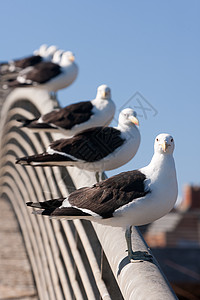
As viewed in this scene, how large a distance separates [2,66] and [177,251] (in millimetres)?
8710

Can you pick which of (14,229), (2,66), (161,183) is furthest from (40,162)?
(2,66)

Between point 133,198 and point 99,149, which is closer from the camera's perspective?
point 133,198

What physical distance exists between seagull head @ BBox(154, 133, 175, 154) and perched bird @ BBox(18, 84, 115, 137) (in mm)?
2290

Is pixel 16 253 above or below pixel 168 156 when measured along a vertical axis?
below

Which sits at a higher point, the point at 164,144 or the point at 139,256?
the point at 164,144

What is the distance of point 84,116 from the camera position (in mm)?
5727

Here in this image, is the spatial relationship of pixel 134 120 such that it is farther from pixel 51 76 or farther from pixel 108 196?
pixel 51 76

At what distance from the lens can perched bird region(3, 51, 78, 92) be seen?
29.5ft

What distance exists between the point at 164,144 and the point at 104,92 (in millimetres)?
2509

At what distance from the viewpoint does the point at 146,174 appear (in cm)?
342

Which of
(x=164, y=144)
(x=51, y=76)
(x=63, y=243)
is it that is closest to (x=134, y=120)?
(x=164, y=144)

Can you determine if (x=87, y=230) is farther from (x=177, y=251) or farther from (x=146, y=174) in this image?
(x=177, y=251)

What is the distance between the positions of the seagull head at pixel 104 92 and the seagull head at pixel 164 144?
94.1 inches

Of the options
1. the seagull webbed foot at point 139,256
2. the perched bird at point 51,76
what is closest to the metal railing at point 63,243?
the seagull webbed foot at point 139,256
